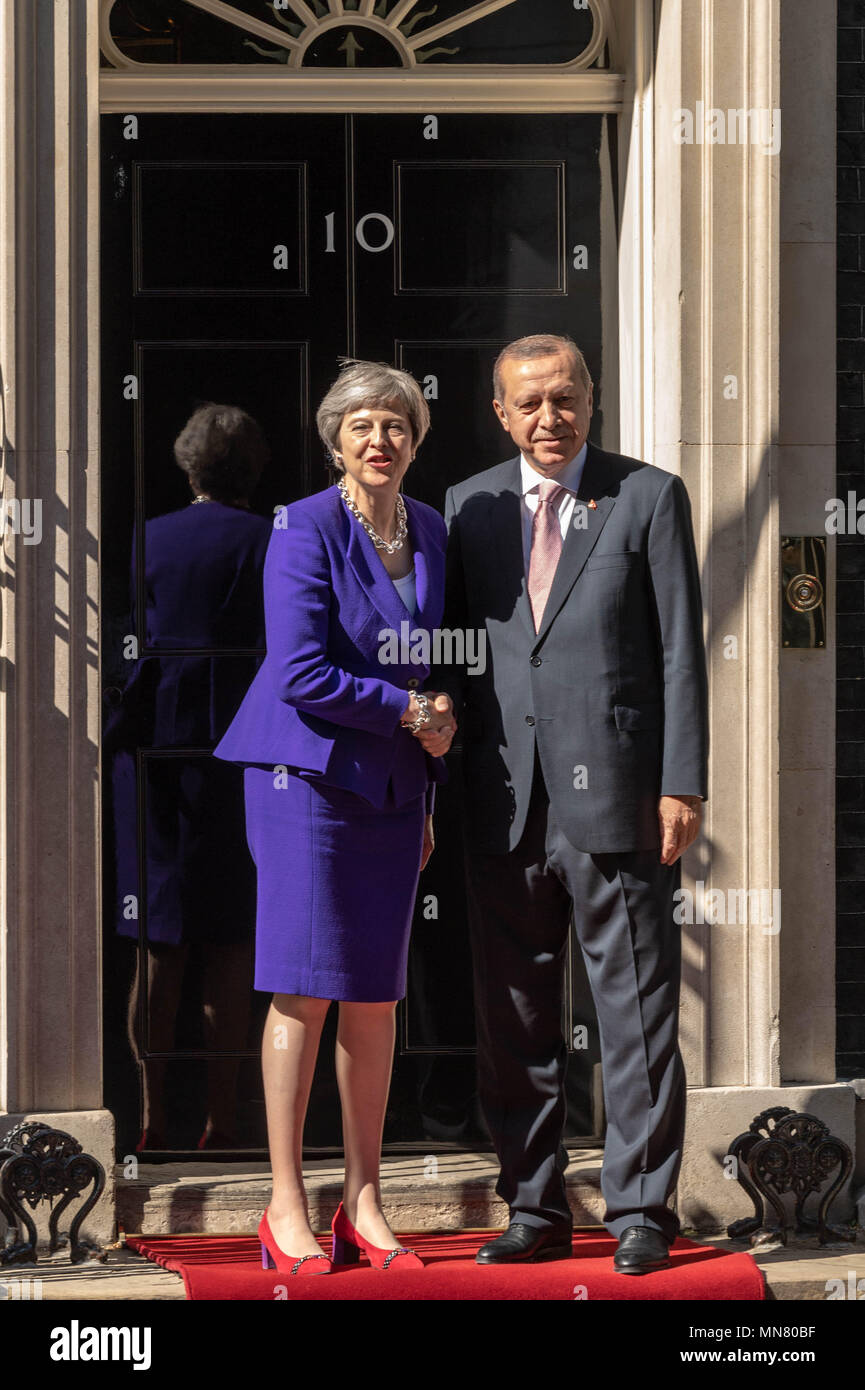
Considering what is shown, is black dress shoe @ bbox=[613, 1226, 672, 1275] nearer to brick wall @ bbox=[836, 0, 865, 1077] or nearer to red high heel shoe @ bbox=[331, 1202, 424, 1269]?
red high heel shoe @ bbox=[331, 1202, 424, 1269]

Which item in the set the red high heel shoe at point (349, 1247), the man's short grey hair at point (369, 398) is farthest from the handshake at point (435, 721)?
the red high heel shoe at point (349, 1247)

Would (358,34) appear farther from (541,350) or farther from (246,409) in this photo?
(541,350)

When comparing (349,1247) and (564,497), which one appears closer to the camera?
(349,1247)

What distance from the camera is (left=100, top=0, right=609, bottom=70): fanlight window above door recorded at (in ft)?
20.4

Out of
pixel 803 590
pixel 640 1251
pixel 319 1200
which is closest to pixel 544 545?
pixel 803 590

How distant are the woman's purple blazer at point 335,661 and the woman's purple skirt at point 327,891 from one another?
0.31ft

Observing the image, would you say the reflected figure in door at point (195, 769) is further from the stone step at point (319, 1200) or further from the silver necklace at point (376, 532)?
the silver necklace at point (376, 532)

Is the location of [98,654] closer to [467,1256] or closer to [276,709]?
[276,709]

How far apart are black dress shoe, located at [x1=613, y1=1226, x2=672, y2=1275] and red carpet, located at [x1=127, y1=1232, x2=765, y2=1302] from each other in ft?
0.09

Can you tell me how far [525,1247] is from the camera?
5199mm

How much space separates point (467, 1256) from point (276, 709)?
1726 mm

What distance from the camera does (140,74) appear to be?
6.19 m

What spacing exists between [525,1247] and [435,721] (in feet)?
5.12

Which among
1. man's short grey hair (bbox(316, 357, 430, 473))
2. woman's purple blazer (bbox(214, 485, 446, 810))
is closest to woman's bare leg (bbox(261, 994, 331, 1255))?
woman's purple blazer (bbox(214, 485, 446, 810))
